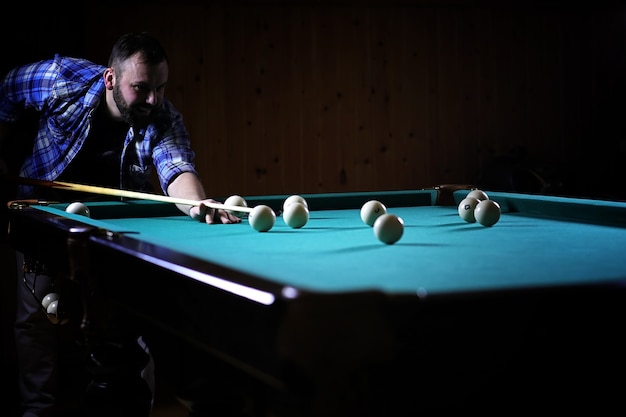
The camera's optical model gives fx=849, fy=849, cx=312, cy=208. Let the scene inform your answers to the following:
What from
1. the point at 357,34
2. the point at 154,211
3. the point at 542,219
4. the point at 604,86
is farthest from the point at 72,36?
the point at 604,86

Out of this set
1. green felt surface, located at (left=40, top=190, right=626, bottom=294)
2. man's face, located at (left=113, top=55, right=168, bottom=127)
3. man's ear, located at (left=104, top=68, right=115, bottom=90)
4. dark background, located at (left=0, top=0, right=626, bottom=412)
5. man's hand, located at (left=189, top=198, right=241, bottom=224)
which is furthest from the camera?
dark background, located at (left=0, top=0, right=626, bottom=412)

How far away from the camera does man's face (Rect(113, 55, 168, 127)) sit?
324 centimetres

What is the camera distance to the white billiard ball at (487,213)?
7.75ft

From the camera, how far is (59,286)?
2430mm

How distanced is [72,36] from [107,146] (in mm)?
A: 1648

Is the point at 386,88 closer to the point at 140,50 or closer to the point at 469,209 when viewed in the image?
the point at 140,50

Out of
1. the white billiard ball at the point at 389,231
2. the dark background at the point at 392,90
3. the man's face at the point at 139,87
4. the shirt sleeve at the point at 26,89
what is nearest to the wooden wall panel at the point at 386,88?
the dark background at the point at 392,90

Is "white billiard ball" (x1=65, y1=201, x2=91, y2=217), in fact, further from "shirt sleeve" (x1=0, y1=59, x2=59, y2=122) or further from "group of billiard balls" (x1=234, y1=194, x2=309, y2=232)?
"shirt sleeve" (x1=0, y1=59, x2=59, y2=122)

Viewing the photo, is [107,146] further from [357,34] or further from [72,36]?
[357,34]

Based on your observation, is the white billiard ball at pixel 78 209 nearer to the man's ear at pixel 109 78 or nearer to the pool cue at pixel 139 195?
the pool cue at pixel 139 195

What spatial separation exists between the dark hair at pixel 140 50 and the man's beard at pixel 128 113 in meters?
0.12

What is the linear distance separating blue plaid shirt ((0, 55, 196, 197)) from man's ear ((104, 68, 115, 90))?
0.19ft

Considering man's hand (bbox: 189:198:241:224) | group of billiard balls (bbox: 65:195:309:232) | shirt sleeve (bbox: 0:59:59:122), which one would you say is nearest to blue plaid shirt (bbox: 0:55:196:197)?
shirt sleeve (bbox: 0:59:59:122)

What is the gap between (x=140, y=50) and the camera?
3250 millimetres
